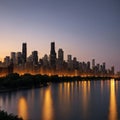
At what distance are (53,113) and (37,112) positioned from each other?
1.09m

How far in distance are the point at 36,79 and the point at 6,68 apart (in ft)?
75.9

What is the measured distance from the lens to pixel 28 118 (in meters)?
18.0

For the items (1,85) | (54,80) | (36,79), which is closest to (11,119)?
(1,85)

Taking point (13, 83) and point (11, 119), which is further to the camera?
point (13, 83)

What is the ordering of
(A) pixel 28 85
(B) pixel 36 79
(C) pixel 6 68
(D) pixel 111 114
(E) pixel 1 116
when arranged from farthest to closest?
(C) pixel 6 68 < (B) pixel 36 79 < (A) pixel 28 85 < (D) pixel 111 114 < (E) pixel 1 116

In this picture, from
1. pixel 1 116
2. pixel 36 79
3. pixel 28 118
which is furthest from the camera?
pixel 36 79

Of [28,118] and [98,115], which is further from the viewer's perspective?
[98,115]

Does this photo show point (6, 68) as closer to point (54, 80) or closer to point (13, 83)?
point (54, 80)

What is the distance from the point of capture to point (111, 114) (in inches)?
786

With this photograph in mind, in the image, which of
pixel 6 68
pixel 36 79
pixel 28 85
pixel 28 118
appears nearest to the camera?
pixel 28 118

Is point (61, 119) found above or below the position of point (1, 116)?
below

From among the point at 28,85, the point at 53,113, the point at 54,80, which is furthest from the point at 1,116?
the point at 54,80

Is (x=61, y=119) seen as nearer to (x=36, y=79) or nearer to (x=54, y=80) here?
(x=36, y=79)

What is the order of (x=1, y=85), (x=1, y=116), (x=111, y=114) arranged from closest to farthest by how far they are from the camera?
(x=1, y=116), (x=111, y=114), (x=1, y=85)
